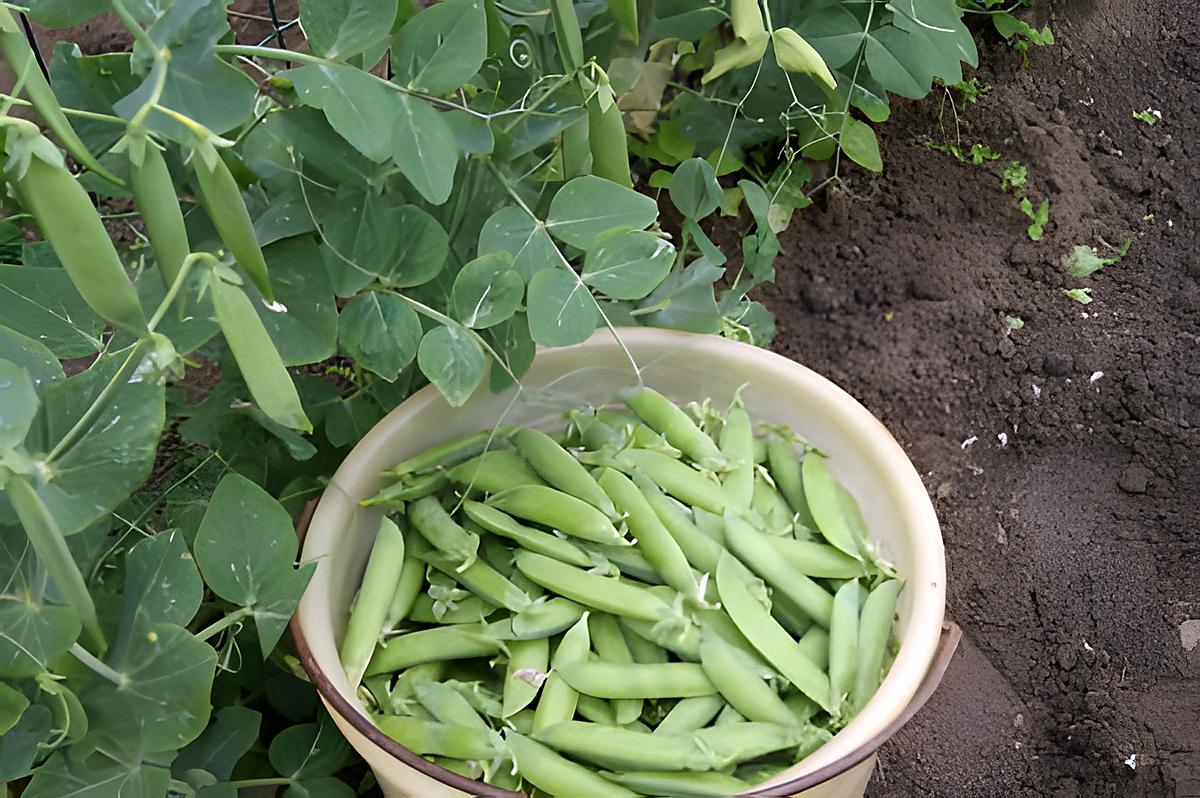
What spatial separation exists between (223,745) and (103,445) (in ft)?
1.27

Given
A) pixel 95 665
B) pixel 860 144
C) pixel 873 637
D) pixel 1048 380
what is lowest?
pixel 1048 380

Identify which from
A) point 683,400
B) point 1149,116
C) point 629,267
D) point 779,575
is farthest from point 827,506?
point 1149,116

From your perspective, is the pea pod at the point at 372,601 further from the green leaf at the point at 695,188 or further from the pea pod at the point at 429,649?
the green leaf at the point at 695,188

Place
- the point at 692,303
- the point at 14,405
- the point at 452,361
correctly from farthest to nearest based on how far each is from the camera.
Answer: the point at 692,303 < the point at 452,361 < the point at 14,405

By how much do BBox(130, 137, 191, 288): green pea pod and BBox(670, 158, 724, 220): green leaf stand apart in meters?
0.62

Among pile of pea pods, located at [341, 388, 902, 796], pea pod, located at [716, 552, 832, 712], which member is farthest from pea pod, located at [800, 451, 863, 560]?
pea pod, located at [716, 552, 832, 712]

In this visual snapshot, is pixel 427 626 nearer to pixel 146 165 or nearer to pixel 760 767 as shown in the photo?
pixel 760 767

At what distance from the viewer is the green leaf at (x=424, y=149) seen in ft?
2.39

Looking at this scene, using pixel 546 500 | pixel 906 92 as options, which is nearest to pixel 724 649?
pixel 546 500

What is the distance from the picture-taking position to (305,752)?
3.08 feet

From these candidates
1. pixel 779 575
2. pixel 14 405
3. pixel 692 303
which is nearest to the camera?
pixel 14 405

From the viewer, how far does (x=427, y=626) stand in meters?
0.95

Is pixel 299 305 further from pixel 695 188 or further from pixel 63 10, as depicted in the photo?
pixel 695 188

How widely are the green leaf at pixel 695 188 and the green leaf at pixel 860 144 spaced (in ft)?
1.10
